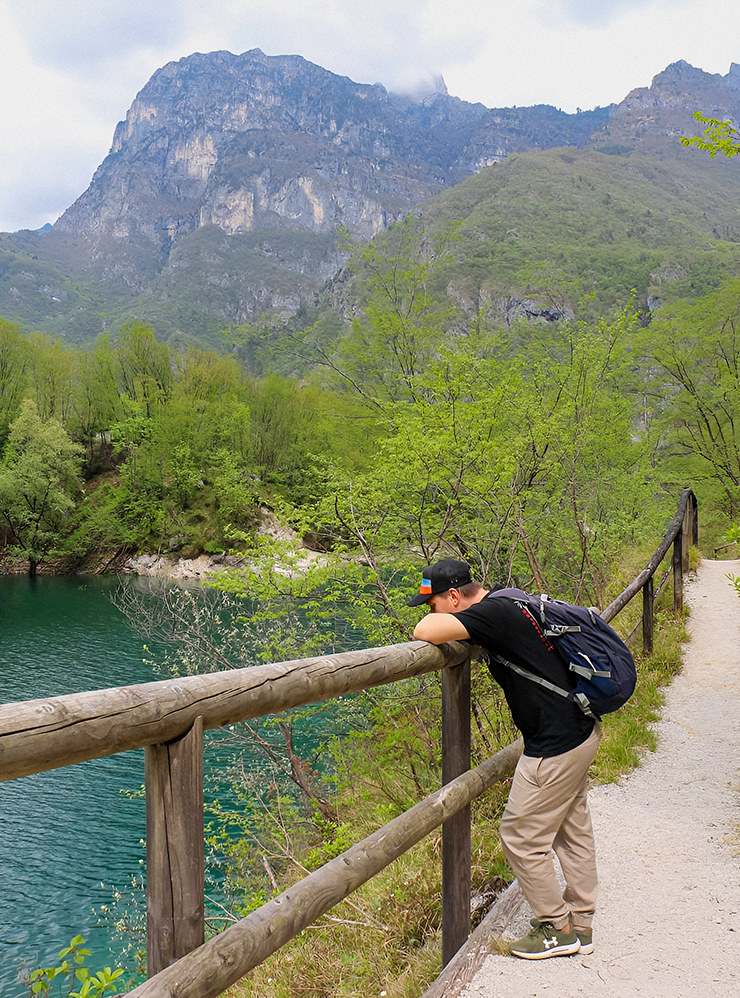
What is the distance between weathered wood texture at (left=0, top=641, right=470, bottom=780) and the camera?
1136mm

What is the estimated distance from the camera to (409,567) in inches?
310

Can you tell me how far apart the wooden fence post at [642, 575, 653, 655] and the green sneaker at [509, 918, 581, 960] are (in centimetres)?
461

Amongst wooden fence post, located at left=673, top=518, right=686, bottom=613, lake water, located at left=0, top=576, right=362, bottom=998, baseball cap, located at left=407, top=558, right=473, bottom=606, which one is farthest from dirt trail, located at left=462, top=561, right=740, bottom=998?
lake water, located at left=0, top=576, right=362, bottom=998

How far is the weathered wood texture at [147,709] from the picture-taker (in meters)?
1.14

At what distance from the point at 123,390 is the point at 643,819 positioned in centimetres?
5183

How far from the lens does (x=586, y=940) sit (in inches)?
107

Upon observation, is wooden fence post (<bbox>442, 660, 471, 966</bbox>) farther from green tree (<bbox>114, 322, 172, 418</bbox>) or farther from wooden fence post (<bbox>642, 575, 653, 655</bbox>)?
green tree (<bbox>114, 322, 172, 418</bbox>)

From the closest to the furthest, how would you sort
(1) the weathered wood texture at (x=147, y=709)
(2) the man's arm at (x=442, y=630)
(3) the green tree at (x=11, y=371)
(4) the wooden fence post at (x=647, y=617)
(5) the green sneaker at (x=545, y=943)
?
1. (1) the weathered wood texture at (x=147, y=709)
2. (2) the man's arm at (x=442, y=630)
3. (5) the green sneaker at (x=545, y=943)
4. (4) the wooden fence post at (x=647, y=617)
5. (3) the green tree at (x=11, y=371)

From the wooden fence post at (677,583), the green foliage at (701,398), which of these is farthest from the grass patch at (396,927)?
the green foliage at (701,398)

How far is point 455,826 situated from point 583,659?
849 millimetres

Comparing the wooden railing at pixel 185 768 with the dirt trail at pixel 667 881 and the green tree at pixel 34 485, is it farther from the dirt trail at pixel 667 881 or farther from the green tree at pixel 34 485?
the green tree at pixel 34 485

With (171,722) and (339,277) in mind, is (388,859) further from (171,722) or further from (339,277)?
(339,277)

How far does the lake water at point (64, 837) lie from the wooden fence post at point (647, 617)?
21.4 ft

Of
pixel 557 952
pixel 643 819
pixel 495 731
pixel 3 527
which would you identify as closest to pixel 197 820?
pixel 557 952
